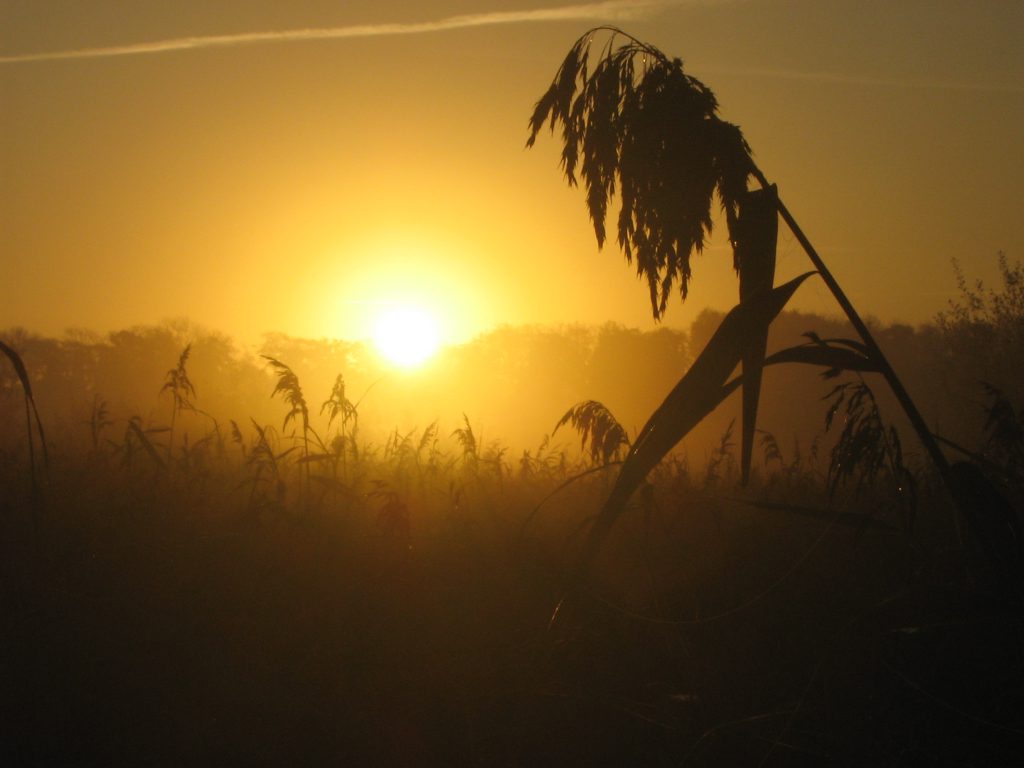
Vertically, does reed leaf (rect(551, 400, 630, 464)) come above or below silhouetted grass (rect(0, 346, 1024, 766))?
above

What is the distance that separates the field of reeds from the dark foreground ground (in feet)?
0.04

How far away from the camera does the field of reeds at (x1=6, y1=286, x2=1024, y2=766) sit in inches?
83.7

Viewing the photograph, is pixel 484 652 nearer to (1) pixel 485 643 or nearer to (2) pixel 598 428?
(1) pixel 485 643

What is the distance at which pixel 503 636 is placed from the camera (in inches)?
113

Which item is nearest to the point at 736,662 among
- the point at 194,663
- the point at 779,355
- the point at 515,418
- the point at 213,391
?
the point at 779,355

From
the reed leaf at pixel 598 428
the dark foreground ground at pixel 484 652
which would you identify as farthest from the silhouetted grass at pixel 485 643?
the reed leaf at pixel 598 428

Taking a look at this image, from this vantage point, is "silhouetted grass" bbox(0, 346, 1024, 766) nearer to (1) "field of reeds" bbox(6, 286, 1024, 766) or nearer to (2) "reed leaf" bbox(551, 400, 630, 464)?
(1) "field of reeds" bbox(6, 286, 1024, 766)

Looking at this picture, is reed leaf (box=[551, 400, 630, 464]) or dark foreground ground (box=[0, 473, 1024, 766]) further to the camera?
reed leaf (box=[551, 400, 630, 464])

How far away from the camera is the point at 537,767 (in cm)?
209

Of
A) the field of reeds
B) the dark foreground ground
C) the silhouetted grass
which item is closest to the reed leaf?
the field of reeds

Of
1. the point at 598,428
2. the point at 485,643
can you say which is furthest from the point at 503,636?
the point at 598,428

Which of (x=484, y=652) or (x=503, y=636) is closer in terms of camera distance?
(x=484, y=652)

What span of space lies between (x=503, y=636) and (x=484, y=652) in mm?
145

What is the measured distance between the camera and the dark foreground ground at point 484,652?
83.9 inches
